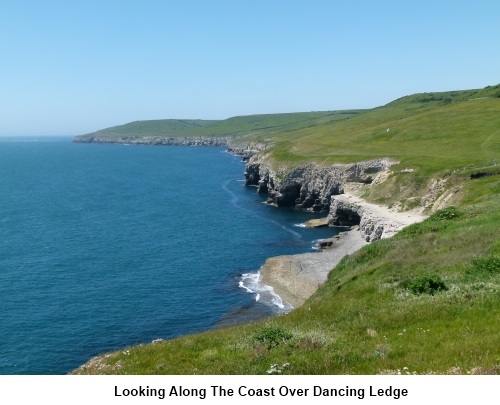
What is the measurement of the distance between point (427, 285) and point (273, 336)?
8.89 meters

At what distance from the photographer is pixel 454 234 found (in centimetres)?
3416

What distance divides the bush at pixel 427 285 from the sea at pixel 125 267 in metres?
28.2

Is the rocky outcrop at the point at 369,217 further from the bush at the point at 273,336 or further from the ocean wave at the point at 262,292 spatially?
the bush at the point at 273,336

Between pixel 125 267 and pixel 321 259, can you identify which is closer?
pixel 125 267

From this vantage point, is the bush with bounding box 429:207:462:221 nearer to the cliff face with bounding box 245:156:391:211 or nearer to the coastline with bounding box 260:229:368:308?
the coastline with bounding box 260:229:368:308

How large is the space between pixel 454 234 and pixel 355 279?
352 inches

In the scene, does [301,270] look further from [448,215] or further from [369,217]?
[448,215]

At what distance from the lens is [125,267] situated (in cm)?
6631

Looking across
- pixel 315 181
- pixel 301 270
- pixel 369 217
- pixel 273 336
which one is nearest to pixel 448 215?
pixel 301 270

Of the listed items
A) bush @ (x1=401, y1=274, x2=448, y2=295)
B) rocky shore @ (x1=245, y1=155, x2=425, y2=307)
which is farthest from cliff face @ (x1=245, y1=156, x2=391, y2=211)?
bush @ (x1=401, y1=274, x2=448, y2=295)

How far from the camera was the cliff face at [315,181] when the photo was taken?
105438 mm

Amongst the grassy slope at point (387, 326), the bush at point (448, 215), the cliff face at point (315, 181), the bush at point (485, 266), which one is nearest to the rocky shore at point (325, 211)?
the cliff face at point (315, 181)
